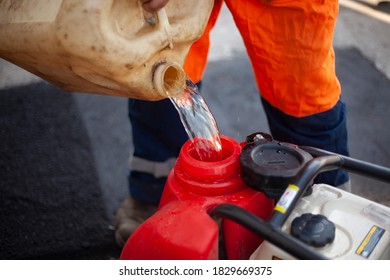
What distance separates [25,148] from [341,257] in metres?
1.59

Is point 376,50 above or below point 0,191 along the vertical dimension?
above

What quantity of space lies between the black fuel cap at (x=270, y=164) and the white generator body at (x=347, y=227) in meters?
0.08

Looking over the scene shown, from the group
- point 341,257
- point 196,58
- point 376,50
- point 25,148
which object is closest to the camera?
point 341,257

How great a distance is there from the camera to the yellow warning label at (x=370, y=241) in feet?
2.83

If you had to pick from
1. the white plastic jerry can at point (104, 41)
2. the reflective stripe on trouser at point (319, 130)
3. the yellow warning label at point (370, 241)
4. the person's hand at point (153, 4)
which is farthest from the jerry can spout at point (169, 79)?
the yellow warning label at point (370, 241)

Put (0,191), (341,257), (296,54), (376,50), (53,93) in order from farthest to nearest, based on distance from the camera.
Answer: (376,50) < (53,93) < (0,191) < (296,54) < (341,257)

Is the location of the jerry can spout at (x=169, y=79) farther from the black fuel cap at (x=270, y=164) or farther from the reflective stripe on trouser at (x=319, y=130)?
the reflective stripe on trouser at (x=319, y=130)

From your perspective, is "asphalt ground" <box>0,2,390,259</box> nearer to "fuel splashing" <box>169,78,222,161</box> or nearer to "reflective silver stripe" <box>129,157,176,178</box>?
"reflective silver stripe" <box>129,157,176,178</box>

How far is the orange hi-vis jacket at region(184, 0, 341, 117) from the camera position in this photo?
118cm

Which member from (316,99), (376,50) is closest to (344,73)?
(376,50)

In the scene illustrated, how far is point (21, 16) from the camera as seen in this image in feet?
3.28

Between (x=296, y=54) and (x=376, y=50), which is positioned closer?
(x=296, y=54)
